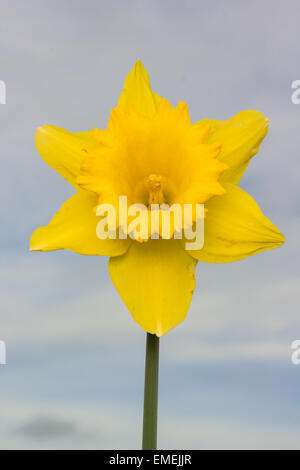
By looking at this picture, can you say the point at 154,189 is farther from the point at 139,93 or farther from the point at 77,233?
the point at 139,93

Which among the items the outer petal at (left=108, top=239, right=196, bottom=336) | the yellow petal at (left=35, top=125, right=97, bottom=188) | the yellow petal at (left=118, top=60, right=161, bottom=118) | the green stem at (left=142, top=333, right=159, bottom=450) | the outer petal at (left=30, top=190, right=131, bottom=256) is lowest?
the green stem at (left=142, top=333, right=159, bottom=450)

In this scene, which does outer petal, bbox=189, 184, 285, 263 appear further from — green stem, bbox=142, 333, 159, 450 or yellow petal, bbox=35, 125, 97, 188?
yellow petal, bbox=35, 125, 97, 188

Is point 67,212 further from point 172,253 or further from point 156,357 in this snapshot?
point 156,357

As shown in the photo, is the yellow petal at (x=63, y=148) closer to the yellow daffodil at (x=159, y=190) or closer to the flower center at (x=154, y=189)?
the yellow daffodil at (x=159, y=190)

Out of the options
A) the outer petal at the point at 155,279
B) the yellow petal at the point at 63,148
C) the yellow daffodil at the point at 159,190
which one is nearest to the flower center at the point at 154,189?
the yellow daffodil at the point at 159,190

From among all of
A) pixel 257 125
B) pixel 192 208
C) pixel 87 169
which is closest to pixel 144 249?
pixel 192 208

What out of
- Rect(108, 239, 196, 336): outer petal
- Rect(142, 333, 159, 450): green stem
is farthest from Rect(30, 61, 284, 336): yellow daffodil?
Rect(142, 333, 159, 450): green stem
